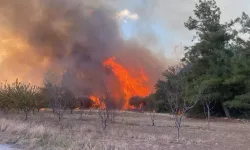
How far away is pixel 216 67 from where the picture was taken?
43.8 meters

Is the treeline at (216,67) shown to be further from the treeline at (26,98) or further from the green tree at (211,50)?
the treeline at (26,98)

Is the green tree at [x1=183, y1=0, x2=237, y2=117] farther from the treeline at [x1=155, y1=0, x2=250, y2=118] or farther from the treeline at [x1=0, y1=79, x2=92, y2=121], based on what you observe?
the treeline at [x1=0, y1=79, x2=92, y2=121]

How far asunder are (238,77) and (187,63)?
10.4 meters

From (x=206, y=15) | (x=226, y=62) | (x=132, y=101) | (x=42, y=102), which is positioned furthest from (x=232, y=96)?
(x=132, y=101)

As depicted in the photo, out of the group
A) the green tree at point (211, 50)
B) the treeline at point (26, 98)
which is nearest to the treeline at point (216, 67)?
the green tree at point (211, 50)

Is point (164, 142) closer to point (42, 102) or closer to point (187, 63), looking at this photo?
point (42, 102)

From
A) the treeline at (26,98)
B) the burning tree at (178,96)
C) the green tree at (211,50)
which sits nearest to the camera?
the burning tree at (178,96)

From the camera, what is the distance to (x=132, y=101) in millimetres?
72188

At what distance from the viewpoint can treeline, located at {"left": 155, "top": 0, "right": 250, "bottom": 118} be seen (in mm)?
Result: 40094

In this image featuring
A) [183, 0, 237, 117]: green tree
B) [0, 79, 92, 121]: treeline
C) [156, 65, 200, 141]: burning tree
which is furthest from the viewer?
[183, 0, 237, 117]: green tree

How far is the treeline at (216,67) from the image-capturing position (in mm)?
40094

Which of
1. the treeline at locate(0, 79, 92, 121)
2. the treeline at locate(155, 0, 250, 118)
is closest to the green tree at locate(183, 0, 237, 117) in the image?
the treeline at locate(155, 0, 250, 118)

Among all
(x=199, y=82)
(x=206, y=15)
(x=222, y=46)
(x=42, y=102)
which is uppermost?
(x=206, y=15)

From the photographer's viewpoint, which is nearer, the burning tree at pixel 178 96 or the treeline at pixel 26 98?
the burning tree at pixel 178 96
